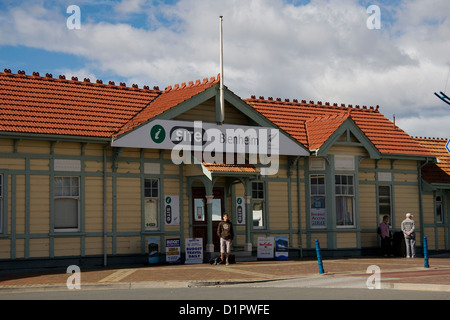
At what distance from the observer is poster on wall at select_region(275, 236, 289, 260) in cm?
2588

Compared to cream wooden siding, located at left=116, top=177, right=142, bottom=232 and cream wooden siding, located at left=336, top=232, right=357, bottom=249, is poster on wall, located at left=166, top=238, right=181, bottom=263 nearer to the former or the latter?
cream wooden siding, located at left=116, top=177, right=142, bottom=232

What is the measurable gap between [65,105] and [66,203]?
338 cm

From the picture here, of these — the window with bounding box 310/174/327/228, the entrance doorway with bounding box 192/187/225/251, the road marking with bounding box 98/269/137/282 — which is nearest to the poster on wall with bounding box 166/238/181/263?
the entrance doorway with bounding box 192/187/225/251

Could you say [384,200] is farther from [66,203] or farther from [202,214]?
[66,203]

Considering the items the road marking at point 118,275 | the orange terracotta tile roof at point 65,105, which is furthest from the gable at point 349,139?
the road marking at point 118,275

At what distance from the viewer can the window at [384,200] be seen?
29.2 m

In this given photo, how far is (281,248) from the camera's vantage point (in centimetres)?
2606

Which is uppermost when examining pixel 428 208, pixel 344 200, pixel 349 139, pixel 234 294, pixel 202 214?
pixel 349 139

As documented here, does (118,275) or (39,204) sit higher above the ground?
(39,204)

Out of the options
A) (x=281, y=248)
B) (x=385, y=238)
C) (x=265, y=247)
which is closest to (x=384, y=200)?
(x=385, y=238)

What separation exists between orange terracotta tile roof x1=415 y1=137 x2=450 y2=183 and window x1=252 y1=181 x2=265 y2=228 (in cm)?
825

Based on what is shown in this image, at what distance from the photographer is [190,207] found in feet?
82.0
